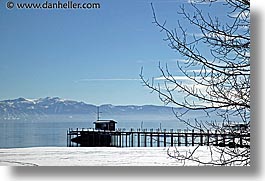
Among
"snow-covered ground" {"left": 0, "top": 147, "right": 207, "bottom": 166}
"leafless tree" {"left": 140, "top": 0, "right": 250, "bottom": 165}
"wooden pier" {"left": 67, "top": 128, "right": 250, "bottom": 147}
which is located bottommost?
"snow-covered ground" {"left": 0, "top": 147, "right": 207, "bottom": 166}

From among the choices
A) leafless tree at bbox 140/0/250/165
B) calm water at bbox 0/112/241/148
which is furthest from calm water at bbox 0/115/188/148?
leafless tree at bbox 140/0/250/165

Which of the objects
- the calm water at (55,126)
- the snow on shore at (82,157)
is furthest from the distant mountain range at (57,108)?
the snow on shore at (82,157)

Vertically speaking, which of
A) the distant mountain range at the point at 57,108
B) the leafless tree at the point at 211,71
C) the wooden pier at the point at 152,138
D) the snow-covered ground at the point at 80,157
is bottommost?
the snow-covered ground at the point at 80,157

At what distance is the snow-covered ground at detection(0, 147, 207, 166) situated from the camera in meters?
3.63

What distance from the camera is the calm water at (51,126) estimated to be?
3592mm

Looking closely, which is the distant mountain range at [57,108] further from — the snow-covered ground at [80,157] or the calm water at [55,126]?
the snow-covered ground at [80,157]

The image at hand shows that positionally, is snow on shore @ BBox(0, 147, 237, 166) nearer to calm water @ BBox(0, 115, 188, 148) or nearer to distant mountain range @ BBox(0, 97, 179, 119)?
calm water @ BBox(0, 115, 188, 148)

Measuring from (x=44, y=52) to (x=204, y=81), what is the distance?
2.86 ft

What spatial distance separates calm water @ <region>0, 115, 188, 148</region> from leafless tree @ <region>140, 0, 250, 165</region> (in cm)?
12

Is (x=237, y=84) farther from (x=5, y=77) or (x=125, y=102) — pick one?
(x=5, y=77)

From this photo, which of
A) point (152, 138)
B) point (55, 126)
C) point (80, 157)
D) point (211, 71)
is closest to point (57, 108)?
point (55, 126)

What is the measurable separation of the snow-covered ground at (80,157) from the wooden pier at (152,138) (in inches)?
1.8

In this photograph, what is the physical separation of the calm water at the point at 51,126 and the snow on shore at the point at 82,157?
0.14ft

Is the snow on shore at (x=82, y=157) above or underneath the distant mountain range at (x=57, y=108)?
underneath
